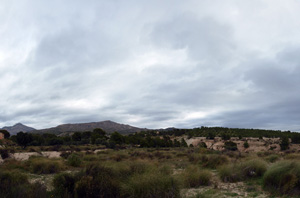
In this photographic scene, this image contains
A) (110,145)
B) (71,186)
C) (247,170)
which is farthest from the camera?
(110,145)

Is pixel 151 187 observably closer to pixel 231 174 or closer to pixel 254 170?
pixel 231 174

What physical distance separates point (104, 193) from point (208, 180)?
583cm

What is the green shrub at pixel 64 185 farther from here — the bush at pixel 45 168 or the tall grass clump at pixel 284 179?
the tall grass clump at pixel 284 179

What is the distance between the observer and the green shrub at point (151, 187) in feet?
26.7

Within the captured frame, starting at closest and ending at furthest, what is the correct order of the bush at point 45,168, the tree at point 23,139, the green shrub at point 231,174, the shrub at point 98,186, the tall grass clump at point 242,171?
the shrub at point 98,186
the green shrub at point 231,174
the tall grass clump at point 242,171
the bush at point 45,168
the tree at point 23,139

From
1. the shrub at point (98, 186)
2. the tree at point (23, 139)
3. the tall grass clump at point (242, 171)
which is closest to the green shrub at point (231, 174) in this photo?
the tall grass clump at point (242, 171)

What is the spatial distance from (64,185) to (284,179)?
31.4ft

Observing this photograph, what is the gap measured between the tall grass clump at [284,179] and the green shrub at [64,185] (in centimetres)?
860

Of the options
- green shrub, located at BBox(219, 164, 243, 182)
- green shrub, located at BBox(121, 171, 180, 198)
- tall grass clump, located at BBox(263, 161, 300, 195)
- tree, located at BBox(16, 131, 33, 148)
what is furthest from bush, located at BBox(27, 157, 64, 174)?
tree, located at BBox(16, 131, 33, 148)

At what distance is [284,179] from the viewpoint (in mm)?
9984

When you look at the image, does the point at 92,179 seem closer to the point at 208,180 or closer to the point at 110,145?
the point at 208,180

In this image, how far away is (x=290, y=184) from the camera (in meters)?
9.41

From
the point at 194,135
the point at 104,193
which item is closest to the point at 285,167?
the point at 104,193

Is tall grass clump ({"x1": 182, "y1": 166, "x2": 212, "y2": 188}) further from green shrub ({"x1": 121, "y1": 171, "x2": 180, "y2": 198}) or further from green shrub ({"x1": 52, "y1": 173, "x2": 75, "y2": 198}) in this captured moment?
green shrub ({"x1": 52, "y1": 173, "x2": 75, "y2": 198})
